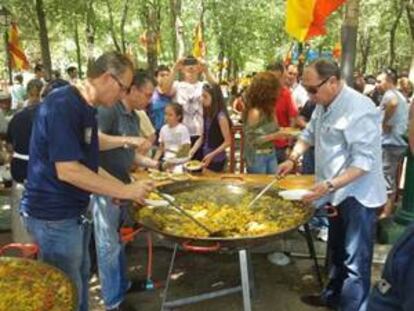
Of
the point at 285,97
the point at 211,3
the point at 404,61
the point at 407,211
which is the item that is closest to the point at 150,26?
the point at 211,3

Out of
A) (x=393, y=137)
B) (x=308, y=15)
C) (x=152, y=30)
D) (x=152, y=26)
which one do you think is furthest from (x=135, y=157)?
(x=152, y=26)

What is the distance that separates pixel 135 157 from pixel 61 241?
1.54 meters

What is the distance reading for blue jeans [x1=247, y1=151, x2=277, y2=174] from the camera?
6.47 m

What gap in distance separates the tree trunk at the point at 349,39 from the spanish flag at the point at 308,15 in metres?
0.21

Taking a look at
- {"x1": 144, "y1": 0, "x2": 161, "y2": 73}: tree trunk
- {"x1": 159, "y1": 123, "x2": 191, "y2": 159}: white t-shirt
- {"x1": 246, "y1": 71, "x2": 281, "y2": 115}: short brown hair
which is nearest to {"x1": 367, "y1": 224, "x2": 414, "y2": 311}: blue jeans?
{"x1": 246, "y1": 71, "x2": 281, "y2": 115}: short brown hair

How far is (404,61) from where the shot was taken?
1884 inches

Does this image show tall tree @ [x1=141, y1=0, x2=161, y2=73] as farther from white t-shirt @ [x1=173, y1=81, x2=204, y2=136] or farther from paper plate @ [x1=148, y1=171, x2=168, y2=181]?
paper plate @ [x1=148, y1=171, x2=168, y2=181]

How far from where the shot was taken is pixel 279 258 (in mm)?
6238

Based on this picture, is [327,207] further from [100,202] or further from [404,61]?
[404,61]

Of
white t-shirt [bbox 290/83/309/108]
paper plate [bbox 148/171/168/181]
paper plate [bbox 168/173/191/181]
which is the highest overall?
white t-shirt [bbox 290/83/309/108]

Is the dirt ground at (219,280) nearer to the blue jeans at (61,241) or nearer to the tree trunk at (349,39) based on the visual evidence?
the blue jeans at (61,241)

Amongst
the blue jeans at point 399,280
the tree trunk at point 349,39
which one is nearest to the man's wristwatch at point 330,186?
the blue jeans at point 399,280

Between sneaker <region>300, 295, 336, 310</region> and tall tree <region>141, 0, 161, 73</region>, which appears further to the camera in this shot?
tall tree <region>141, 0, 161, 73</region>

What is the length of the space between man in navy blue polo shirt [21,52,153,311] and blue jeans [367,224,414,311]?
2055 mm
